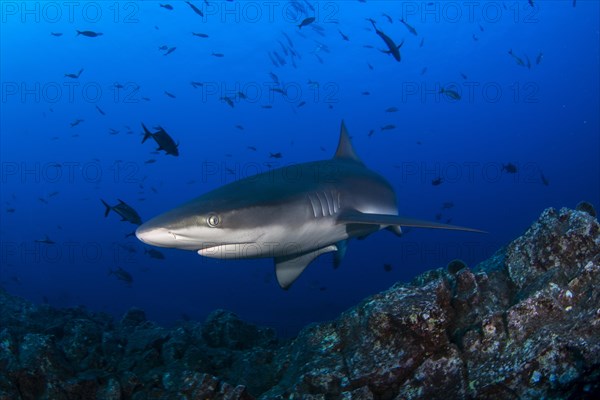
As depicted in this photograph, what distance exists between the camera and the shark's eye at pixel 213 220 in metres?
3.80

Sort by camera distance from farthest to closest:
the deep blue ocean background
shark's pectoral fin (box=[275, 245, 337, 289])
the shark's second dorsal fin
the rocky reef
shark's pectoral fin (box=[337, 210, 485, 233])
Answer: the deep blue ocean background < the shark's second dorsal fin < shark's pectoral fin (box=[275, 245, 337, 289]) < shark's pectoral fin (box=[337, 210, 485, 233]) < the rocky reef

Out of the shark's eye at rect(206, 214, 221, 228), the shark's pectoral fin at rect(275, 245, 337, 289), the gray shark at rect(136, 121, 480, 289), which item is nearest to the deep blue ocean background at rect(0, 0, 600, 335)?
the shark's pectoral fin at rect(275, 245, 337, 289)

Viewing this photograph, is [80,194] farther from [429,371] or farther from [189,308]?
[429,371]

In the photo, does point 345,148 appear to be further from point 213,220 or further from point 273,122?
point 273,122

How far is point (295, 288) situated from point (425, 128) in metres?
86.1

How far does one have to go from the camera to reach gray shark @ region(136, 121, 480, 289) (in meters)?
3.76

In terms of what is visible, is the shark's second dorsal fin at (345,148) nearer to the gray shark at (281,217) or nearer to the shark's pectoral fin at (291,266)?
the gray shark at (281,217)

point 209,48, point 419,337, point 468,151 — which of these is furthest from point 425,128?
point 419,337

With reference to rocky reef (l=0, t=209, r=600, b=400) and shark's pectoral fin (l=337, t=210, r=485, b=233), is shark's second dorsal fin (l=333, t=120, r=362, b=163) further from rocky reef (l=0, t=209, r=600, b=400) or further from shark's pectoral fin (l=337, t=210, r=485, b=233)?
rocky reef (l=0, t=209, r=600, b=400)

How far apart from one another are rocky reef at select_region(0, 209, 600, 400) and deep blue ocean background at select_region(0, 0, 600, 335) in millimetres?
20932

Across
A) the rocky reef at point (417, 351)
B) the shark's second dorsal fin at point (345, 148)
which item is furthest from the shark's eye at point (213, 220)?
the shark's second dorsal fin at point (345, 148)

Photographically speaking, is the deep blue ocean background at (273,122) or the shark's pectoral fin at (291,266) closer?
the shark's pectoral fin at (291,266)

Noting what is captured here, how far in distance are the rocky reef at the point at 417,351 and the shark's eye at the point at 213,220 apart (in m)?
1.27

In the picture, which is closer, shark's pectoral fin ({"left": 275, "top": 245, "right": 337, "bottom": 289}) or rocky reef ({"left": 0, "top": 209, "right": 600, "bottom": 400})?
rocky reef ({"left": 0, "top": 209, "right": 600, "bottom": 400})
